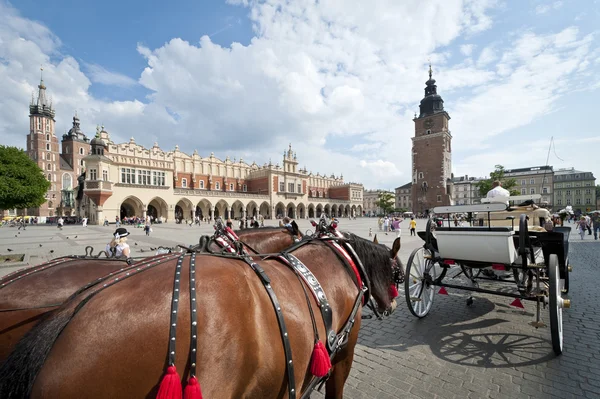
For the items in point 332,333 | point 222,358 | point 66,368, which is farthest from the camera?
point 332,333

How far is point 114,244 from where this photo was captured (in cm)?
530

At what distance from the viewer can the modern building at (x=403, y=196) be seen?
91350 millimetres

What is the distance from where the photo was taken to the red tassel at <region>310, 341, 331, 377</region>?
1.54 m

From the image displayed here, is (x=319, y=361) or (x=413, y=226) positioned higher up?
(x=319, y=361)

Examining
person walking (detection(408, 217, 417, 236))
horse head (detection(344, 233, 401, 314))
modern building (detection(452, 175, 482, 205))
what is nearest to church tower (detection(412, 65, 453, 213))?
person walking (detection(408, 217, 417, 236))

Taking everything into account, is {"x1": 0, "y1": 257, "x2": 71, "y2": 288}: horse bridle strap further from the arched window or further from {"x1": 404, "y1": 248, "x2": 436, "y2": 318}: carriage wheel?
the arched window

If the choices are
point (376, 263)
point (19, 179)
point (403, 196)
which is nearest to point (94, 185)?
point (19, 179)

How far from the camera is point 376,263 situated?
104 inches

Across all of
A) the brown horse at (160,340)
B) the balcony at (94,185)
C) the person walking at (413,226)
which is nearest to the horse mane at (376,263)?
the brown horse at (160,340)

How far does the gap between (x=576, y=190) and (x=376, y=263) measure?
301ft

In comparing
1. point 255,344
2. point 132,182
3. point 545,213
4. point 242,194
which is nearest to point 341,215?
point 242,194

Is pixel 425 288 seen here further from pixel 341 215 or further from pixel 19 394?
pixel 341 215

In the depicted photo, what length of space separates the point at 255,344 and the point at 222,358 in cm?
16

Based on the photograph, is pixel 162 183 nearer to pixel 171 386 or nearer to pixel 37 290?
pixel 37 290
